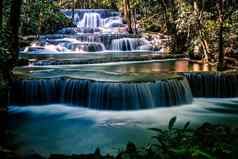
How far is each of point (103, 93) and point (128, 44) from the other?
17.3m

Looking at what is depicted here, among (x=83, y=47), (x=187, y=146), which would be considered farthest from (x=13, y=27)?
(x=83, y=47)

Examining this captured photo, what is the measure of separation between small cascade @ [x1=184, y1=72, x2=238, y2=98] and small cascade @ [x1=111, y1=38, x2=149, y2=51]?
14779 mm

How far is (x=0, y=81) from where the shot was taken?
912 centimetres

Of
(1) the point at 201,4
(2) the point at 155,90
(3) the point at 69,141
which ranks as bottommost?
(3) the point at 69,141

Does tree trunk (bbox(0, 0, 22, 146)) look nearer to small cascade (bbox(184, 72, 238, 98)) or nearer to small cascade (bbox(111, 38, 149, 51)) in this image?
small cascade (bbox(184, 72, 238, 98))

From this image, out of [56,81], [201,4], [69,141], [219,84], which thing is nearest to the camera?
[69,141]

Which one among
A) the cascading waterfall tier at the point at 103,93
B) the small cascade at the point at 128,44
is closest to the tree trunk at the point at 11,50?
the cascading waterfall tier at the point at 103,93

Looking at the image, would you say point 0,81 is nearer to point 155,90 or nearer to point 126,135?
point 126,135

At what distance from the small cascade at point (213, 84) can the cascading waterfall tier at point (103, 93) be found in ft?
3.56

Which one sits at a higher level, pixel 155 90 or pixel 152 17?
pixel 152 17

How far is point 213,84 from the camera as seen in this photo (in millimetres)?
14008

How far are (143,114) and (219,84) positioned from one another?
13.0 ft

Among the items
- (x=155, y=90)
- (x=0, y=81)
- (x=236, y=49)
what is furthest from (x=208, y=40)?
(x=0, y=81)

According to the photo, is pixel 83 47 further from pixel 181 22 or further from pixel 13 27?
pixel 13 27
